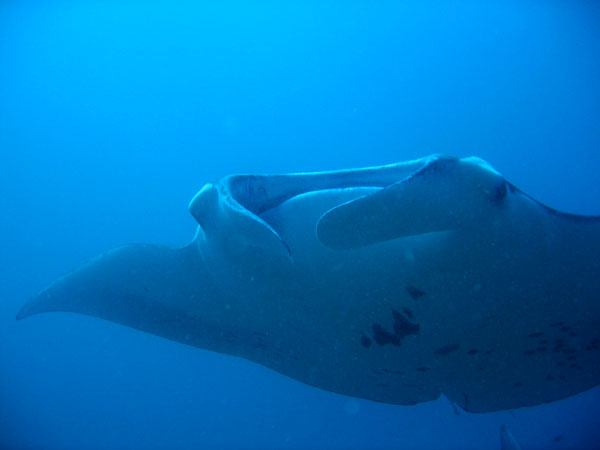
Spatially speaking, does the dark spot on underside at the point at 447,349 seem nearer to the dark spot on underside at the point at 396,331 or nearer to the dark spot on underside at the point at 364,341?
the dark spot on underside at the point at 396,331

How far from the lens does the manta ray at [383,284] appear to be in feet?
5.85

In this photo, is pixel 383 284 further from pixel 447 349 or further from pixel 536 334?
pixel 536 334

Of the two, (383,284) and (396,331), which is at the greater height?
(383,284)

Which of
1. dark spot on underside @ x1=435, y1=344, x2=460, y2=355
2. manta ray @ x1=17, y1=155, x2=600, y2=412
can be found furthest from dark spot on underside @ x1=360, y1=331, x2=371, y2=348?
dark spot on underside @ x1=435, y1=344, x2=460, y2=355

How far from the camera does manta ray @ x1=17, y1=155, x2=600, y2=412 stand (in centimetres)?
178

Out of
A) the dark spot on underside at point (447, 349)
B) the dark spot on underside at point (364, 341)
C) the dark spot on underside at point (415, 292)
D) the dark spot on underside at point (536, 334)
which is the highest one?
the dark spot on underside at point (415, 292)

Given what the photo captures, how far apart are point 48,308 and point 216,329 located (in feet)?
4.04

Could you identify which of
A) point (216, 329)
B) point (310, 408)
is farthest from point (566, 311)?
point (310, 408)

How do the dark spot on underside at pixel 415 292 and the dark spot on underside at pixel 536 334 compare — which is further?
the dark spot on underside at pixel 536 334

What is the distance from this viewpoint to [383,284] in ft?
7.32

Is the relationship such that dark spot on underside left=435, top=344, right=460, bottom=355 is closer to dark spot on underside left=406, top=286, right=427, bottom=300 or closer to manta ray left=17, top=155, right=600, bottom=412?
manta ray left=17, top=155, right=600, bottom=412

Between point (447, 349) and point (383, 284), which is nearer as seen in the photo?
point (383, 284)

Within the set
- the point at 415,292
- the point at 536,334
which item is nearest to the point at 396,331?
the point at 415,292

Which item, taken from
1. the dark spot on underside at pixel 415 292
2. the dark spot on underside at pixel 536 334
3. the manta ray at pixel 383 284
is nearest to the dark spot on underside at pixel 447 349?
the manta ray at pixel 383 284
